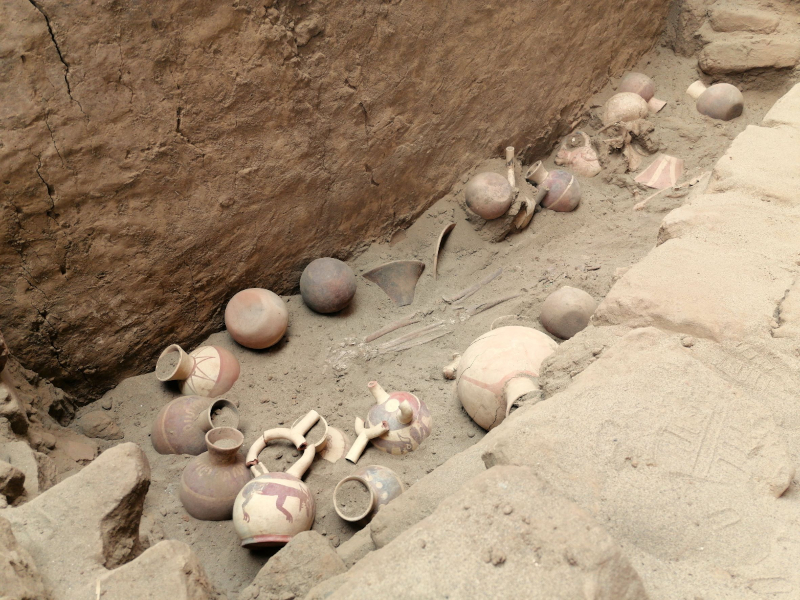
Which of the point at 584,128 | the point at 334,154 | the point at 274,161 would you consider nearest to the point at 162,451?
the point at 274,161

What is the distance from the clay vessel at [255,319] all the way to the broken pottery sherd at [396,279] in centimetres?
75

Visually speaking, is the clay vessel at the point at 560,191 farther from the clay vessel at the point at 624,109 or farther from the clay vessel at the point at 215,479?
the clay vessel at the point at 215,479

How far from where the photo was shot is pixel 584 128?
5.46 metres

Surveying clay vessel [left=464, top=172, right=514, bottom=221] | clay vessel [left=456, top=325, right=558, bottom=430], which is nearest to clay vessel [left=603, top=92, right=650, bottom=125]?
clay vessel [left=464, top=172, right=514, bottom=221]

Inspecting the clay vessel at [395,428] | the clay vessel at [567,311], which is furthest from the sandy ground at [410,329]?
the clay vessel at [567,311]

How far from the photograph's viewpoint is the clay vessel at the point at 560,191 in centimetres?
472

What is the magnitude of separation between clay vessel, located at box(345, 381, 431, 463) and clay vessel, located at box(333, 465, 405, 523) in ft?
0.91

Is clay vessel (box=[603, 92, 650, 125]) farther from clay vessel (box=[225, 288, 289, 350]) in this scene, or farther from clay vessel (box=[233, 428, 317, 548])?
clay vessel (box=[233, 428, 317, 548])

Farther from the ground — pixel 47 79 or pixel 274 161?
pixel 47 79

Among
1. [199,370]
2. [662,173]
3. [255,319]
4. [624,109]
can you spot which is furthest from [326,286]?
[624,109]

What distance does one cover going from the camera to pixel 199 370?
11.1 feet

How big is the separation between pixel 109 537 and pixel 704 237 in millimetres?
2693

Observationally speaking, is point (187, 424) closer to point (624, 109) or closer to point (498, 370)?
point (498, 370)

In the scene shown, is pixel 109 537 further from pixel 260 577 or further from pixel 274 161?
pixel 274 161
